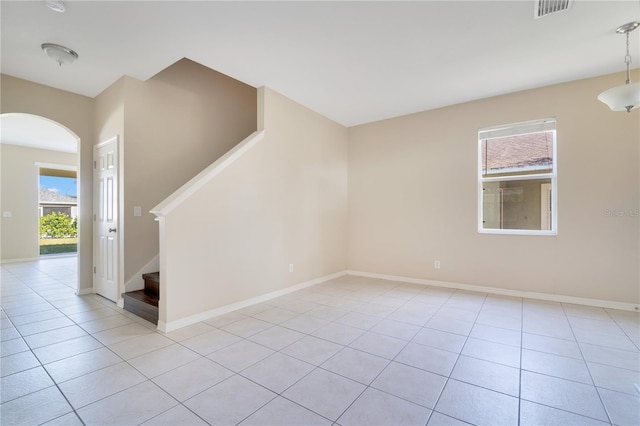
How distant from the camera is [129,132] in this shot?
139 inches

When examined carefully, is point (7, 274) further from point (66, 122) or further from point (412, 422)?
point (412, 422)

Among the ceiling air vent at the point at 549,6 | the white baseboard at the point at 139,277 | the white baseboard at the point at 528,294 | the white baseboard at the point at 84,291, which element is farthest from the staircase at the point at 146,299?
the ceiling air vent at the point at 549,6

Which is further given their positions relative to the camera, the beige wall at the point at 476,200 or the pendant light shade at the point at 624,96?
the beige wall at the point at 476,200

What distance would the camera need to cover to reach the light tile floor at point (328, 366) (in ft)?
5.43

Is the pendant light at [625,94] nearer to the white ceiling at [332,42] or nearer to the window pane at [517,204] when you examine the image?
the white ceiling at [332,42]

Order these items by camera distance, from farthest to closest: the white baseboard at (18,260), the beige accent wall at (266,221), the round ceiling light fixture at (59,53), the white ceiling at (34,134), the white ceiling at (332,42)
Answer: the white baseboard at (18,260) → the white ceiling at (34,134) → the beige accent wall at (266,221) → the round ceiling light fixture at (59,53) → the white ceiling at (332,42)

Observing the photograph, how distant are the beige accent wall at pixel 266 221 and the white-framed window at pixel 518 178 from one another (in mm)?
2437

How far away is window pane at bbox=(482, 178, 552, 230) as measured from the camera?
3920 millimetres

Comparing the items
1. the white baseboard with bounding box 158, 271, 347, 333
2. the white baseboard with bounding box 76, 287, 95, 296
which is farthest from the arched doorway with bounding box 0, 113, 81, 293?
the white baseboard with bounding box 158, 271, 347, 333

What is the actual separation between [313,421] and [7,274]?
7.07 meters

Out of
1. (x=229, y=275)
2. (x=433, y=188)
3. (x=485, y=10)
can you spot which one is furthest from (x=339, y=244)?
(x=485, y=10)

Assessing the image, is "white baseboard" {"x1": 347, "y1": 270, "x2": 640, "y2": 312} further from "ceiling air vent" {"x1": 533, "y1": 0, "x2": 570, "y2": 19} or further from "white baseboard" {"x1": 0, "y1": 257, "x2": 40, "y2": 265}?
"white baseboard" {"x1": 0, "y1": 257, "x2": 40, "y2": 265}

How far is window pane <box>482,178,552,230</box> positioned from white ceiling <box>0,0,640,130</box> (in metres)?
1.37

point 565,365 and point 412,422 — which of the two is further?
point 565,365
